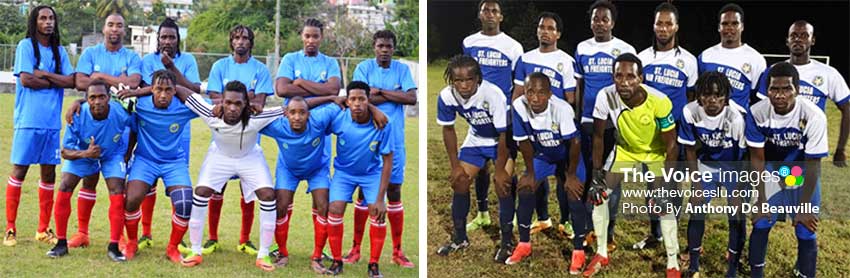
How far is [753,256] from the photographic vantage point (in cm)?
534

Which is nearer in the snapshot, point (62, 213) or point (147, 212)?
point (62, 213)

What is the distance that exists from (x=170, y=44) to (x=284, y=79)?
2.33 ft

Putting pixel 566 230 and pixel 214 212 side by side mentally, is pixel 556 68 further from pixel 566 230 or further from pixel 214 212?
pixel 214 212

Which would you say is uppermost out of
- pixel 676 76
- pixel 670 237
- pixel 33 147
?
pixel 676 76

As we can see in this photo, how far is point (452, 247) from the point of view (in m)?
5.64

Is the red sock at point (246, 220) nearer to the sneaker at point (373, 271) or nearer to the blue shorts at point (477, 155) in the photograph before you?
the sneaker at point (373, 271)

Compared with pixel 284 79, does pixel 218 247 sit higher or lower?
lower

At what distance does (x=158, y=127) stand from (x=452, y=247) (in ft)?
6.04

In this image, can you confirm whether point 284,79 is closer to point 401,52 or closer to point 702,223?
point 401,52

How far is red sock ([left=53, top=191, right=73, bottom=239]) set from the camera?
5473mm

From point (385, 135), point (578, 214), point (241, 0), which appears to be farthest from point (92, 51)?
point (578, 214)

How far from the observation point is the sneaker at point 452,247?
563cm

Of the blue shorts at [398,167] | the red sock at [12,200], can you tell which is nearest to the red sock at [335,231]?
the blue shorts at [398,167]

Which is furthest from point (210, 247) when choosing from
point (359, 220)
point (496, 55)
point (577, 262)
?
point (577, 262)
